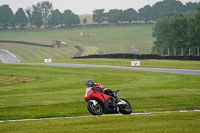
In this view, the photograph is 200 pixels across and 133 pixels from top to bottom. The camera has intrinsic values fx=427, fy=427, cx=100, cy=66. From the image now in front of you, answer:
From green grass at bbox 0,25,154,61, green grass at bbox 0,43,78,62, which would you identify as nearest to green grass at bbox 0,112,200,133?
green grass at bbox 0,43,78,62

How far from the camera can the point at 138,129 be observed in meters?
12.5

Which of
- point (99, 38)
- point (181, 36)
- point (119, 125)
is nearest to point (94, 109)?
point (119, 125)

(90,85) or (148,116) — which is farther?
(90,85)

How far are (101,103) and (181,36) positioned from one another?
92.2 m

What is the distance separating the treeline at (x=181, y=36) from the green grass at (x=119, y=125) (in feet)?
245

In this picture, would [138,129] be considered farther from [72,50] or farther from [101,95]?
[72,50]

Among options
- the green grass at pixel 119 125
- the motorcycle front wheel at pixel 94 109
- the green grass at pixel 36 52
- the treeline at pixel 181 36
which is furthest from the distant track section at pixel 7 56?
the green grass at pixel 119 125

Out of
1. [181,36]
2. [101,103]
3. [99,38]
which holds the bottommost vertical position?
[99,38]

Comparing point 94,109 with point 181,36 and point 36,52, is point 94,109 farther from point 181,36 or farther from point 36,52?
point 36,52

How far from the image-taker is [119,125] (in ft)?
43.8

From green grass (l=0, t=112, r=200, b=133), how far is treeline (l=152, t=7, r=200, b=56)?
74.8 m

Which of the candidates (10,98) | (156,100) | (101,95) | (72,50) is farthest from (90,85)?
(72,50)

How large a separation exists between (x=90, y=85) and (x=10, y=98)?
9.20m

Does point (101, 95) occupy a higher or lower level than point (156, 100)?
higher
